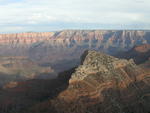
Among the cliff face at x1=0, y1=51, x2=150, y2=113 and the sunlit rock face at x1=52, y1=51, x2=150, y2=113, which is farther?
the cliff face at x1=0, y1=51, x2=150, y2=113

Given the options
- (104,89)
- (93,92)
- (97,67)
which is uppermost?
(97,67)

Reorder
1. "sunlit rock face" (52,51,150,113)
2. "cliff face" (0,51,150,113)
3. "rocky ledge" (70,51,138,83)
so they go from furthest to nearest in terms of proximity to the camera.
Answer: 1. "rocky ledge" (70,51,138,83)
2. "cliff face" (0,51,150,113)
3. "sunlit rock face" (52,51,150,113)

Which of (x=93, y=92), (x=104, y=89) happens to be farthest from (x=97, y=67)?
(x=93, y=92)

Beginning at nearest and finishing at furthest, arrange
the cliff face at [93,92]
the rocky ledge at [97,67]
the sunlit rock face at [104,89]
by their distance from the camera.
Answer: the sunlit rock face at [104,89], the cliff face at [93,92], the rocky ledge at [97,67]

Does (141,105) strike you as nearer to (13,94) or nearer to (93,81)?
(93,81)

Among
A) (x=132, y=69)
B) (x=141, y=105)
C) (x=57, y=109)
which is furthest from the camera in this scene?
(x=132, y=69)

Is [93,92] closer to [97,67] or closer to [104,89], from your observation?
[104,89]

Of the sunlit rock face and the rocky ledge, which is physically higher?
the rocky ledge

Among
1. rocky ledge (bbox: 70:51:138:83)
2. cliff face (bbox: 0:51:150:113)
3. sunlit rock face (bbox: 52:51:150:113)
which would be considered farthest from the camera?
rocky ledge (bbox: 70:51:138:83)

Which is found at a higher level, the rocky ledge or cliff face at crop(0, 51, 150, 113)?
the rocky ledge

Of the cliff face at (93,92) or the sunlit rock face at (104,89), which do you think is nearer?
the sunlit rock face at (104,89)

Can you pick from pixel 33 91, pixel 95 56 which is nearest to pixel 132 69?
pixel 95 56
